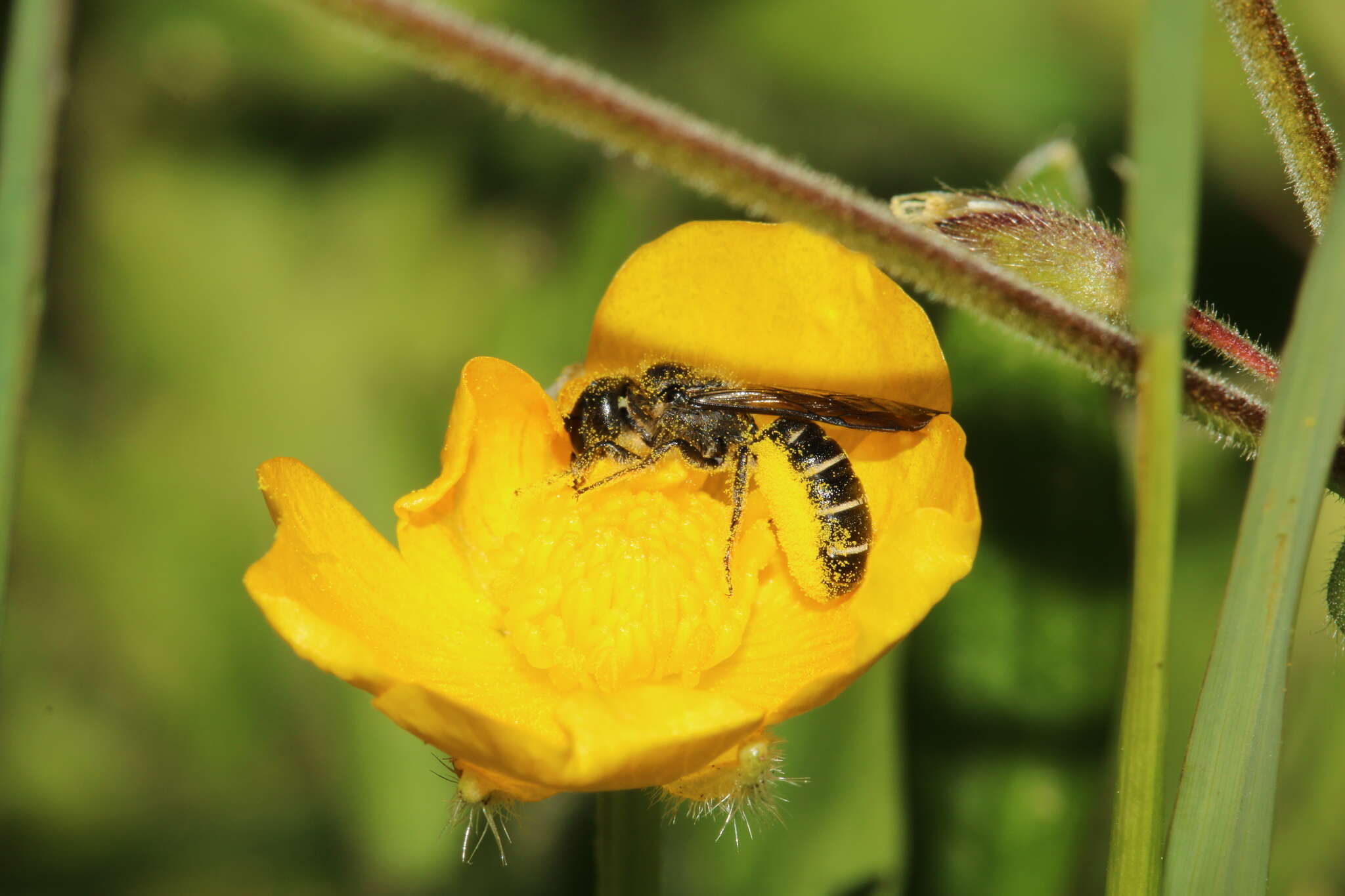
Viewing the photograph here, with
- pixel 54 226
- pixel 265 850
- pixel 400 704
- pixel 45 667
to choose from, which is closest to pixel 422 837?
pixel 265 850

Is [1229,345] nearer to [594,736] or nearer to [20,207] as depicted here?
[594,736]

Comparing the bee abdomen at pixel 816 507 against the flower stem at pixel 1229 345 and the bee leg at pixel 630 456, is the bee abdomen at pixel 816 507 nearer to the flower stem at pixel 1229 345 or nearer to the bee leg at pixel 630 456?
the bee leg at pixel 630 456

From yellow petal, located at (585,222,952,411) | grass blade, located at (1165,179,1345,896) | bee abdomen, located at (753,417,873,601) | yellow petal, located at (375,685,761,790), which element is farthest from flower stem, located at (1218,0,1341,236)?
yellow petal, located at (375,685,761,790)

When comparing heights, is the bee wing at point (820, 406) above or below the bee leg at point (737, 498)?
above

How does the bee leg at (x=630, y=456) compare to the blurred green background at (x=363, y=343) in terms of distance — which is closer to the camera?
the bee leg at (x=630, y=456)

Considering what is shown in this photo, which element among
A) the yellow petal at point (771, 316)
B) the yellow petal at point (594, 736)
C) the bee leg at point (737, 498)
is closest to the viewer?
the yellow petal at point (594, 736)

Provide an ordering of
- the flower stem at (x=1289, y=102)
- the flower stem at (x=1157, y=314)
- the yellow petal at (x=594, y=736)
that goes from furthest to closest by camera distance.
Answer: the flower stem at (x=1289, y=102), the yellow petal at (x=594, y=736), the flower stem at (x=1157, y=314)

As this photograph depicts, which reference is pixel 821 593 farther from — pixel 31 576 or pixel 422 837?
pixel 31 576

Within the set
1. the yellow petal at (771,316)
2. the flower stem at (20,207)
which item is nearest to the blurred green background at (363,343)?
the yellow petal at (771,316)
